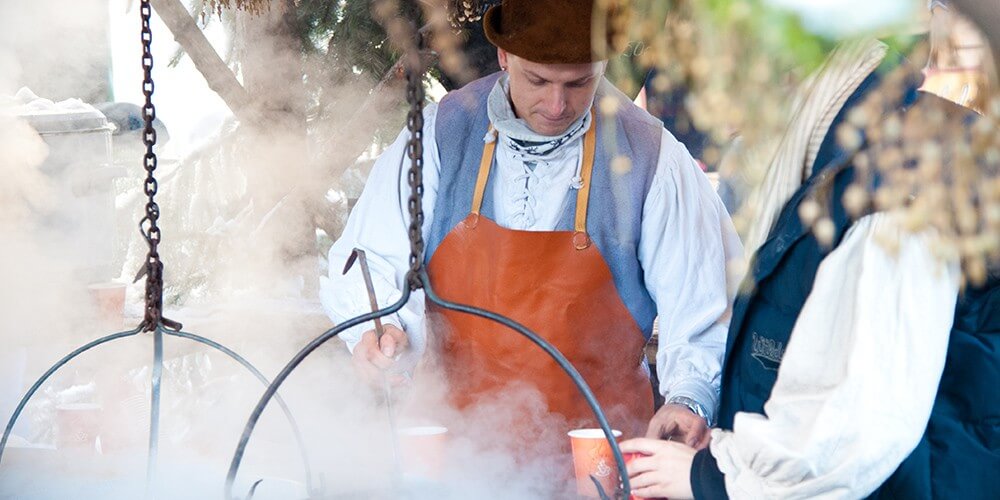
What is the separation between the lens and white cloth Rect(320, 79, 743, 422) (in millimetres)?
2076

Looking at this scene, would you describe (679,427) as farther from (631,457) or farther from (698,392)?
(631,457)

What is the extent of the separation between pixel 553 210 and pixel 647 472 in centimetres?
90

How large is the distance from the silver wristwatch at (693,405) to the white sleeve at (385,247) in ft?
2.26

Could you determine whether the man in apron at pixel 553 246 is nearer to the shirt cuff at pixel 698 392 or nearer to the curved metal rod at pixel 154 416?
the shirt cuff at pixel 698 392

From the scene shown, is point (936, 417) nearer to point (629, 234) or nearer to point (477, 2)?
point (629, 234)

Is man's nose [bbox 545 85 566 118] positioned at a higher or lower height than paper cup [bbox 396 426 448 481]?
higher

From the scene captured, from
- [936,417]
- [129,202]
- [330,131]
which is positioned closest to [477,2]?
[330,131]

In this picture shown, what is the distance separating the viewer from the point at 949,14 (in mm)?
984

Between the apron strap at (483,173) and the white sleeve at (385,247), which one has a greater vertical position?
the apron strap at (483,173)

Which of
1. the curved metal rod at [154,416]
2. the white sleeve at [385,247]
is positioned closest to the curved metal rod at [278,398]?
the curved metal rod at [154,416]

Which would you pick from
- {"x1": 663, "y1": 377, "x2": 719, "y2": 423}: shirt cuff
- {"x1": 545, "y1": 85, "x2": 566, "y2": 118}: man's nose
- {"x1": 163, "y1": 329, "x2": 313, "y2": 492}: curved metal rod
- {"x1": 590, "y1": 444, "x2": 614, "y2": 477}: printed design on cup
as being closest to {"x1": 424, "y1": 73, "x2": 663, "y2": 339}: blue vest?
{"x1": 545, "y1": 85, "x2": 566, "y2": 118}: man's nose

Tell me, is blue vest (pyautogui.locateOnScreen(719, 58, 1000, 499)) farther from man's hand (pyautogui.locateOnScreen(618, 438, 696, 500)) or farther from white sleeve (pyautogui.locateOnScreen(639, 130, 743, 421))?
white sleeve (pyautogui.locateOnScreen(639, 130, 743, 421))

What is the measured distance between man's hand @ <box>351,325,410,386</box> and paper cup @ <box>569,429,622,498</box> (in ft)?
1.96

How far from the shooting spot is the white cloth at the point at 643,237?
2.08m
